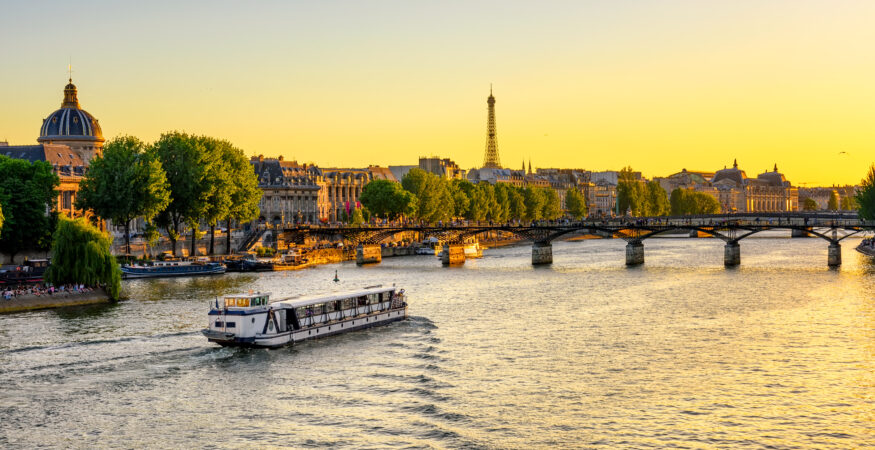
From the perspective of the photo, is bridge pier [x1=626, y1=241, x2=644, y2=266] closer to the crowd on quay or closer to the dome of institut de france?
the crowd on quay

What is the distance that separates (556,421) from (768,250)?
97.6 meters

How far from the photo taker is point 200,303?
6234 centimetres

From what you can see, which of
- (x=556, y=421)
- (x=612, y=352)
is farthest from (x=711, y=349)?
(x=556, y=421)

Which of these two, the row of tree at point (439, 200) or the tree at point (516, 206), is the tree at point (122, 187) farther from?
the tree at point (516, 206)

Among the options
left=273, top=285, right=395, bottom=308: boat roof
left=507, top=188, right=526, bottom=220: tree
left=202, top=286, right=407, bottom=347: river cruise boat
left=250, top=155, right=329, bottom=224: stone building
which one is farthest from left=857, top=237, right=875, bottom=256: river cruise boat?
left=507, top=188, right=526, bottom=220: tree

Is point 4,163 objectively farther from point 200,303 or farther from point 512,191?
point 512,191

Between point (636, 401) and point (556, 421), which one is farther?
point (636, 401)

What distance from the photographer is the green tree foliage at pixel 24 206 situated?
75887mm

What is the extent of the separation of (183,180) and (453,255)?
2750 centimetres

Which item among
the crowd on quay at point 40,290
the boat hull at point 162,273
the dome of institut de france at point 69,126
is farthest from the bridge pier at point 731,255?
the dome of institut de france at point 69,126

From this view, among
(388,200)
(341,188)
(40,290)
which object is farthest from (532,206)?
(40,290)

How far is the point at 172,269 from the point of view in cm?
8444

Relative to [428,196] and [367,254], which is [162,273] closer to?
[367,254]

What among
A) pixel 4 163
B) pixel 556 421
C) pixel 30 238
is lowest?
pixel 556 421
